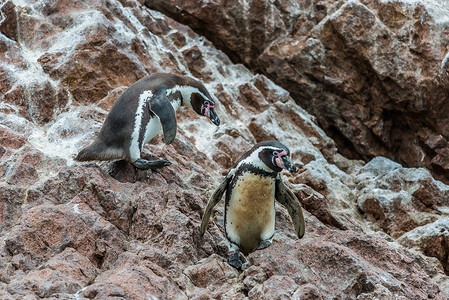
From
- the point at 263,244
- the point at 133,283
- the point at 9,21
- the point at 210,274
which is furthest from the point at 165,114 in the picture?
the point at 9,21

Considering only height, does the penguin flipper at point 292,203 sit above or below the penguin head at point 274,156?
below

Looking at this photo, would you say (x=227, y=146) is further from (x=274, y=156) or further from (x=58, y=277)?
(x=58, y=277)

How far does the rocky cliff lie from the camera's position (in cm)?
543

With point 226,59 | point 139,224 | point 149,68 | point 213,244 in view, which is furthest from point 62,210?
point 226,59

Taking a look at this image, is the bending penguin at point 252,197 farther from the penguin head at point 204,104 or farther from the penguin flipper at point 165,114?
the penguin head at point 204,104

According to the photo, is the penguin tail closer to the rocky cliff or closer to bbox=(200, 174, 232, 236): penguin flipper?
the rocky cliff

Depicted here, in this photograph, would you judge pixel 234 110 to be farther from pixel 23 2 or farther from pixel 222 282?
pixel 222 282

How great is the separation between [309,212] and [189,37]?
16.5ft

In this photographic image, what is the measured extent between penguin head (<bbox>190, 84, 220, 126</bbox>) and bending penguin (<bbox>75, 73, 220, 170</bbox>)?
36 cm

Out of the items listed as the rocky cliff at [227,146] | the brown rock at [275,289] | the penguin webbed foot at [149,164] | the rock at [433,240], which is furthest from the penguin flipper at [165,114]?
the rock at [433,240]

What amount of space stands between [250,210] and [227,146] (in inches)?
119

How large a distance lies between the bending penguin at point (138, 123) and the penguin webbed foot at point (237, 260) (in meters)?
1.45

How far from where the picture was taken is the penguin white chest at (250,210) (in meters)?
6.31

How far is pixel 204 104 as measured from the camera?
786cm
